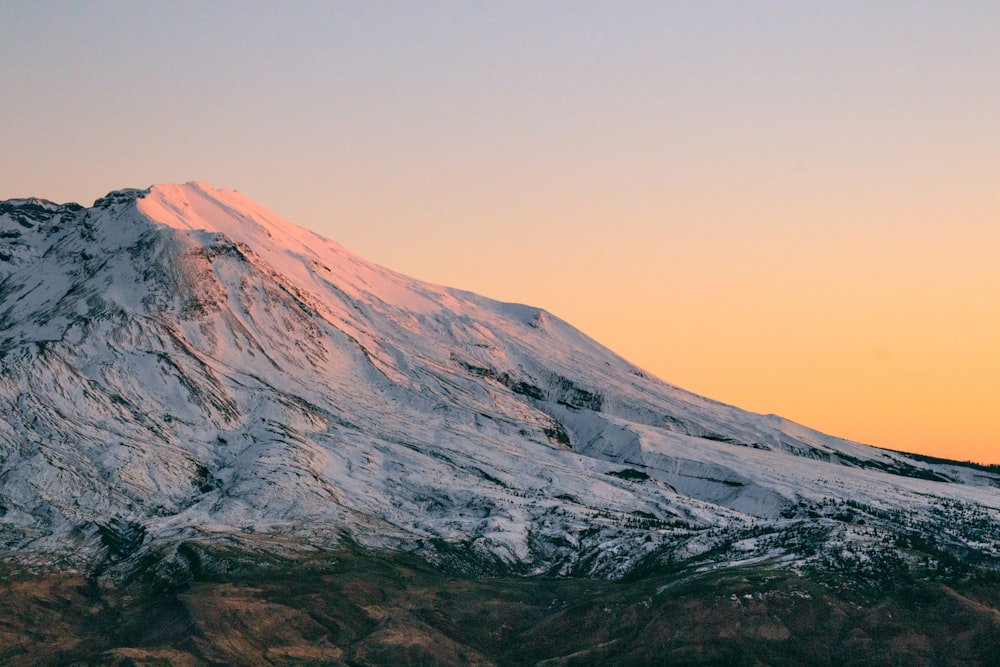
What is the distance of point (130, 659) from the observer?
198000mm

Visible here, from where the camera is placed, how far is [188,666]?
200m

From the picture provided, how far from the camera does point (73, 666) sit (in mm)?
199875

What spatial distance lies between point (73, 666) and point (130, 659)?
9.60 meters

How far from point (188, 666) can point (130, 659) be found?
8.72m

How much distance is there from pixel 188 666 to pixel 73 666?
58.1 ft
